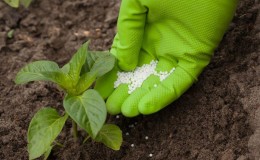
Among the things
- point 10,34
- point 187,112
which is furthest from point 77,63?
point 10,34

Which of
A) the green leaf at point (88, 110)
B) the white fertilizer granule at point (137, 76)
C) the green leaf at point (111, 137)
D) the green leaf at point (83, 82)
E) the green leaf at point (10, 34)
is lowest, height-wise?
the green leaf at point (10, 34)

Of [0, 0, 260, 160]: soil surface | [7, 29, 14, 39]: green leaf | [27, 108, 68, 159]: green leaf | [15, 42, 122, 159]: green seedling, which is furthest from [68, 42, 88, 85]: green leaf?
[7, 29, 14, 39]: green leaf

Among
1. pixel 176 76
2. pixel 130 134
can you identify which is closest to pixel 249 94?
pixel 176 76

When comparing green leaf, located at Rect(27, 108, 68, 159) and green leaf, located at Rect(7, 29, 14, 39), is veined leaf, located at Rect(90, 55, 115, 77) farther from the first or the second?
green leaf, located at Rect(7, 29, 14, 39)

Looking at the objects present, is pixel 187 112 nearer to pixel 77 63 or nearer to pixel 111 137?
pixel 111 137

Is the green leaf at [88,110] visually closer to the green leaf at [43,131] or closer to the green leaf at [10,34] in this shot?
the green leaf at [43,131]

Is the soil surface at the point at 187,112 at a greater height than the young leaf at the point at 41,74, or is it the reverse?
the young leaf at the point at 41,74

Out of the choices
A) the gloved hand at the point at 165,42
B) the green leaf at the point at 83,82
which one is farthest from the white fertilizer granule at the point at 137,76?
the green leaf at the point at 83,82
